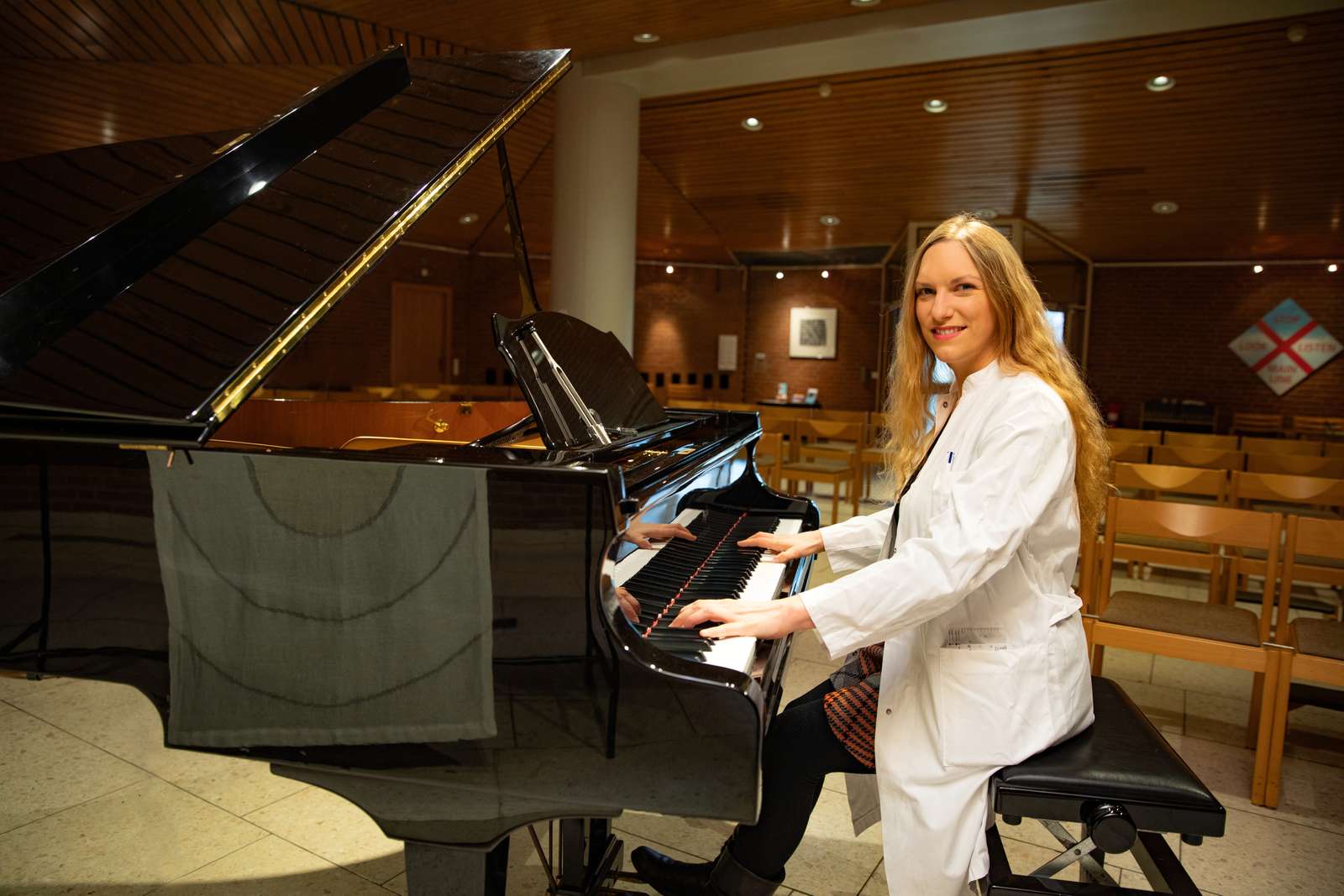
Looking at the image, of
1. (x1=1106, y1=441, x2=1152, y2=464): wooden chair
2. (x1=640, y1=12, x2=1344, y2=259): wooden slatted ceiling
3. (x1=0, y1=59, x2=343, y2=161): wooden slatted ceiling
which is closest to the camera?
(x1=1106, y1=441, x2=1152, y2=464): wooden chair

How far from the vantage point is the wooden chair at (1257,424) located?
11.1 metres

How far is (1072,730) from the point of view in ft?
5.10

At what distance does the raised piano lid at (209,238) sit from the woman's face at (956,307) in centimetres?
108

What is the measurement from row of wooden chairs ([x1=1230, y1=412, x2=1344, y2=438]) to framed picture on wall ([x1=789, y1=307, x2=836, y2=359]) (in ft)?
19.2

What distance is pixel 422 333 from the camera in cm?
1337

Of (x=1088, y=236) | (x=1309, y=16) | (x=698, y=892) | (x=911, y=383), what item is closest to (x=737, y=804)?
(x=698, y=892)

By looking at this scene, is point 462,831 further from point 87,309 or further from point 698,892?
point 87,309

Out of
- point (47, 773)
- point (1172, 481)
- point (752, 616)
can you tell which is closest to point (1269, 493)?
point (1172, 481)

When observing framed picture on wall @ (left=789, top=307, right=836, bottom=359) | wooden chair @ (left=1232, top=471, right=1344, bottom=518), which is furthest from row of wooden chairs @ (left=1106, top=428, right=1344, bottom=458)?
framed picture on wall @ (left=789, top=307, right=836, bottom=359)

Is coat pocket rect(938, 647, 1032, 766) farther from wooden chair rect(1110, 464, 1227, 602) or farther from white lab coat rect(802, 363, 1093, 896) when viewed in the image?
wooden chair rect(1110, 464, 1227, 602)

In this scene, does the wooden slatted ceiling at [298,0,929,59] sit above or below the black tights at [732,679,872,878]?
above

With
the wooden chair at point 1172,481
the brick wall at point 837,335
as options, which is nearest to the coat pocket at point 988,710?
the wooden chair at point 1172,481

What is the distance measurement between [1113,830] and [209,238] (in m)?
2.10

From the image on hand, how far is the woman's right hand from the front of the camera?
1.93 metres
